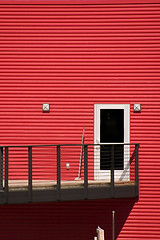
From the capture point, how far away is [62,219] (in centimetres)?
1190

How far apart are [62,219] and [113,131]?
2.67 metres

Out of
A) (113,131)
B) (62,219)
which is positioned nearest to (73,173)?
(62,219)

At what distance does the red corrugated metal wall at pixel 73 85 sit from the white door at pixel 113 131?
0.17 meters

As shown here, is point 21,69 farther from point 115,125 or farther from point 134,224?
point 134,224

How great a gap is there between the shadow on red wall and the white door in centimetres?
81

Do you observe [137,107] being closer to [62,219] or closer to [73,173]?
[73,173]

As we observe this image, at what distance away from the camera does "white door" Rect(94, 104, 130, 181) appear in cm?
1186

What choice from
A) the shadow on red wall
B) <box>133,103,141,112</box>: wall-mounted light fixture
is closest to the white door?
<box>133,103,141,112</box>: wall-mounted light fixture

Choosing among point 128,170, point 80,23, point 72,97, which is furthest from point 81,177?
Result: point 80,23

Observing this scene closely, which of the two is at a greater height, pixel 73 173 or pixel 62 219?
pixel 73 173

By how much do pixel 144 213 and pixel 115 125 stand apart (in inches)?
94.9

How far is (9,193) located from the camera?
977 centimetres

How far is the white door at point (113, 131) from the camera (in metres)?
11.9

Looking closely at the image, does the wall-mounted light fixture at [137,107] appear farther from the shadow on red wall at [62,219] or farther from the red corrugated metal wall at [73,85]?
the shadow on red wall at [62,219]
